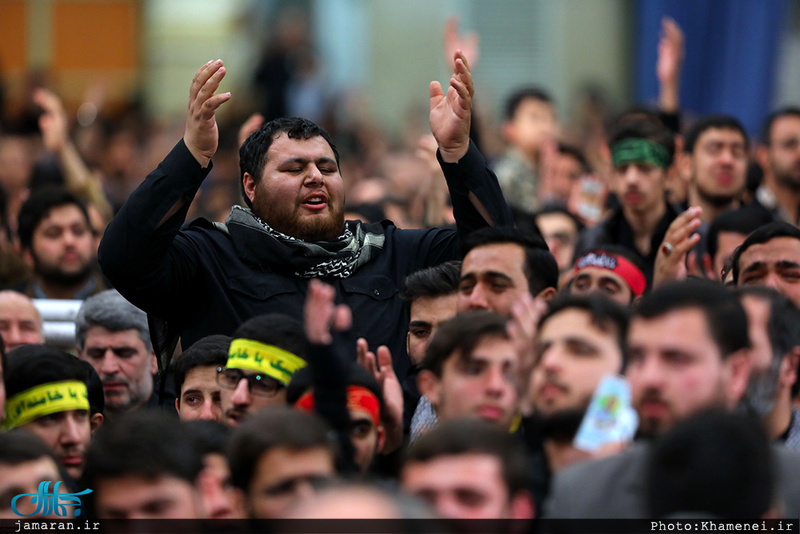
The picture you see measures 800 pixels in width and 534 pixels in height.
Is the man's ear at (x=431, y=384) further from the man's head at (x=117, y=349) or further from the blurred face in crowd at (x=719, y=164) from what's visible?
the blurred face in crowd at (x=719, y=164)

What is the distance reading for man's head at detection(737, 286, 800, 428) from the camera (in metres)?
4.32

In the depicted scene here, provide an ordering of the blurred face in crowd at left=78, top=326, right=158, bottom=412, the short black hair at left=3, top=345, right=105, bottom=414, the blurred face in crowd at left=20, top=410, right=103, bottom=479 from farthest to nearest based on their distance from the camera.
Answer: the blurred face in crowd at left=78, top=326, right=158, bottom=412 < the short black hair at left=3, top=345, right=105, bottom=414 < the blurred face in crowd at left=20, top=410, right=103, bottom=479

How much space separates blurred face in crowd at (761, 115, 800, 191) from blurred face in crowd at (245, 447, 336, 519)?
5550 mm

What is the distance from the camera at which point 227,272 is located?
590 cm

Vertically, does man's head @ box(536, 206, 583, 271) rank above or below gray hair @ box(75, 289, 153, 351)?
below

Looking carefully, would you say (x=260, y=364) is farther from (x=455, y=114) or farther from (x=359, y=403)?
(x=455, y=114)

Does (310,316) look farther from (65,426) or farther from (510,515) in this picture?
(65,426)

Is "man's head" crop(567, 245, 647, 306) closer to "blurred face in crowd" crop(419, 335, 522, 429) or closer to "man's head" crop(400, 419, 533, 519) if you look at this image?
"blurred face in crowd" crop(419, 335, 522, 429)

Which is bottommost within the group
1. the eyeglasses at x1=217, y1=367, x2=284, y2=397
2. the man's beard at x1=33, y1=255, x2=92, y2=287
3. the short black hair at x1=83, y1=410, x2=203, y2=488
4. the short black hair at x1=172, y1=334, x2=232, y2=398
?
the man's beard at x1=33, y1=255, x2=92, y2=287

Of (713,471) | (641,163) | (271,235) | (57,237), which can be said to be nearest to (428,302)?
(271,235)

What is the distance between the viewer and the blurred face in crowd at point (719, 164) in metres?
7.89

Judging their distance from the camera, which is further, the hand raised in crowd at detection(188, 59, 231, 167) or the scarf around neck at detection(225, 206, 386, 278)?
the scarf around neck at detection(225, 206, 386, 278)

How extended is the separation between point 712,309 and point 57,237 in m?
4.78

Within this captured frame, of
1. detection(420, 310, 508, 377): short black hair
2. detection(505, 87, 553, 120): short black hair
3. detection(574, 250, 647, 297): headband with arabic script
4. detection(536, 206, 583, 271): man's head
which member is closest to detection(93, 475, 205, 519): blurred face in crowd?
detection(420, 310, 508, 377): short black hair
